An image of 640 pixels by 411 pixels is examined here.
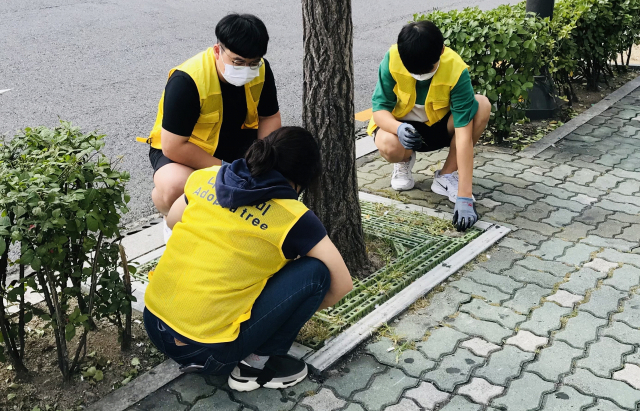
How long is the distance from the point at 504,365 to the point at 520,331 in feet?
1.00

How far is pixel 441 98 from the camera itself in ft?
14.4

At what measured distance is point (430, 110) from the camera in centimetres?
448

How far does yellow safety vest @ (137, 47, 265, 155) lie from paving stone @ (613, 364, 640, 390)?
2.18 meters

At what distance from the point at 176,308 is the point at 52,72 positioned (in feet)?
18.7

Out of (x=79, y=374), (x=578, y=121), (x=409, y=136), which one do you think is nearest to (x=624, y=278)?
(x=409, y=136)

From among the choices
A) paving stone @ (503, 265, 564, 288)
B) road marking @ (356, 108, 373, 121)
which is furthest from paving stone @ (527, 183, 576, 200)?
road marking @ (356, 108, 373, 121)

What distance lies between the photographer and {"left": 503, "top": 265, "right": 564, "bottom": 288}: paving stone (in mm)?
3658

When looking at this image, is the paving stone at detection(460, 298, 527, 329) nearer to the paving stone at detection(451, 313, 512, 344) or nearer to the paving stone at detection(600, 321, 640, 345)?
the paving stone at detection(451, 313, 512, 344)

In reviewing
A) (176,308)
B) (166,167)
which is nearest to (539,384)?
(176,308)

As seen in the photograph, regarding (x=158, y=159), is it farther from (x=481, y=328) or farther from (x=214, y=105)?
(x=481, y=328)

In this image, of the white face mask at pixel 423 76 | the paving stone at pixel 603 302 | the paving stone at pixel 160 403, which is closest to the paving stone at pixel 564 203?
the paving stone at pixel 603 302

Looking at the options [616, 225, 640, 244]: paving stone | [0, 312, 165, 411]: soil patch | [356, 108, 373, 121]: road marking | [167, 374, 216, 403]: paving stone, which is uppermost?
[0, 312, 165, 411]: soil patch

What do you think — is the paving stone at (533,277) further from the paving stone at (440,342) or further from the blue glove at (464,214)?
the paving stone at (440,342)

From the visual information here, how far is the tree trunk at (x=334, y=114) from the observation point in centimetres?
344
